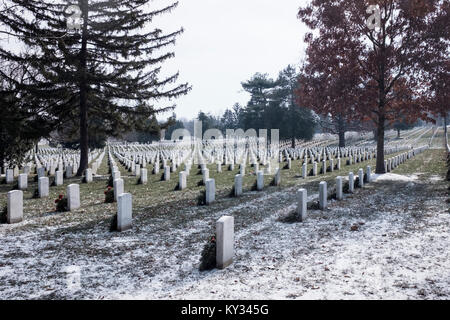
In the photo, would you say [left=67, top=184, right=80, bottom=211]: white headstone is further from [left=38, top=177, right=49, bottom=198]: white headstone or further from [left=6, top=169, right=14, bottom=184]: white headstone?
[left=6, top=169, right=14, bottom=184]: white headstone

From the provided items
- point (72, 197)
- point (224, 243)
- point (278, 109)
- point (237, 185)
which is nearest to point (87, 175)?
point (72, 197)

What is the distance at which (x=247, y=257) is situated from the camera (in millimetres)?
5430

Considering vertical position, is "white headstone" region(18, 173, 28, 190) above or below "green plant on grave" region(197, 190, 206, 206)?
above

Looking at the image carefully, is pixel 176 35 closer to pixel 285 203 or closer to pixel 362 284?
pixel 285 203

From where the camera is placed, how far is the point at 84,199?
1075cm

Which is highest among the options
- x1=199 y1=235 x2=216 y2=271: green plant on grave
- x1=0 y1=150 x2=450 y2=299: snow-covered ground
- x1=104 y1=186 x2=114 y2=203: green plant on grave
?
x1=104 y1=186 x2=114 y2=203: green plant on grave

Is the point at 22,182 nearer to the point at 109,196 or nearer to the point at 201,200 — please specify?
the point at 109,196

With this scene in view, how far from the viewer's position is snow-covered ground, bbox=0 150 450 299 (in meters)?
4.19

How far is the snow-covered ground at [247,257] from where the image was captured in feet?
13.7

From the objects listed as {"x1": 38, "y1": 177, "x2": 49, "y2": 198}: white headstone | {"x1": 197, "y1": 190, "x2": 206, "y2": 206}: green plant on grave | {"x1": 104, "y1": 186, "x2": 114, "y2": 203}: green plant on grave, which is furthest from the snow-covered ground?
{"x1": 38, "y1": 177, "x2": 49, "y2": 198}: white headstone

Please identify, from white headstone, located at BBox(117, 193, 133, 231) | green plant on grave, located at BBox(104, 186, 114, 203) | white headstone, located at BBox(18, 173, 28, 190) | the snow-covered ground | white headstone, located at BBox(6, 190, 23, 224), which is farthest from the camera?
white headstone, located at BBox(18, 173, 28, 190)

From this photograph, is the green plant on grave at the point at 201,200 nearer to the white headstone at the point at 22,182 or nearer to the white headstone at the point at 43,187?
the white headstone at the point at 43,187

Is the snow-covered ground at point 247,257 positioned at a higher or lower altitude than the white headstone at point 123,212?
lower

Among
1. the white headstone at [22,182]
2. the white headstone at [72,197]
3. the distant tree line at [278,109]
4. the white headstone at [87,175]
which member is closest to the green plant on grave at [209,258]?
the white headstone at [72,197]
